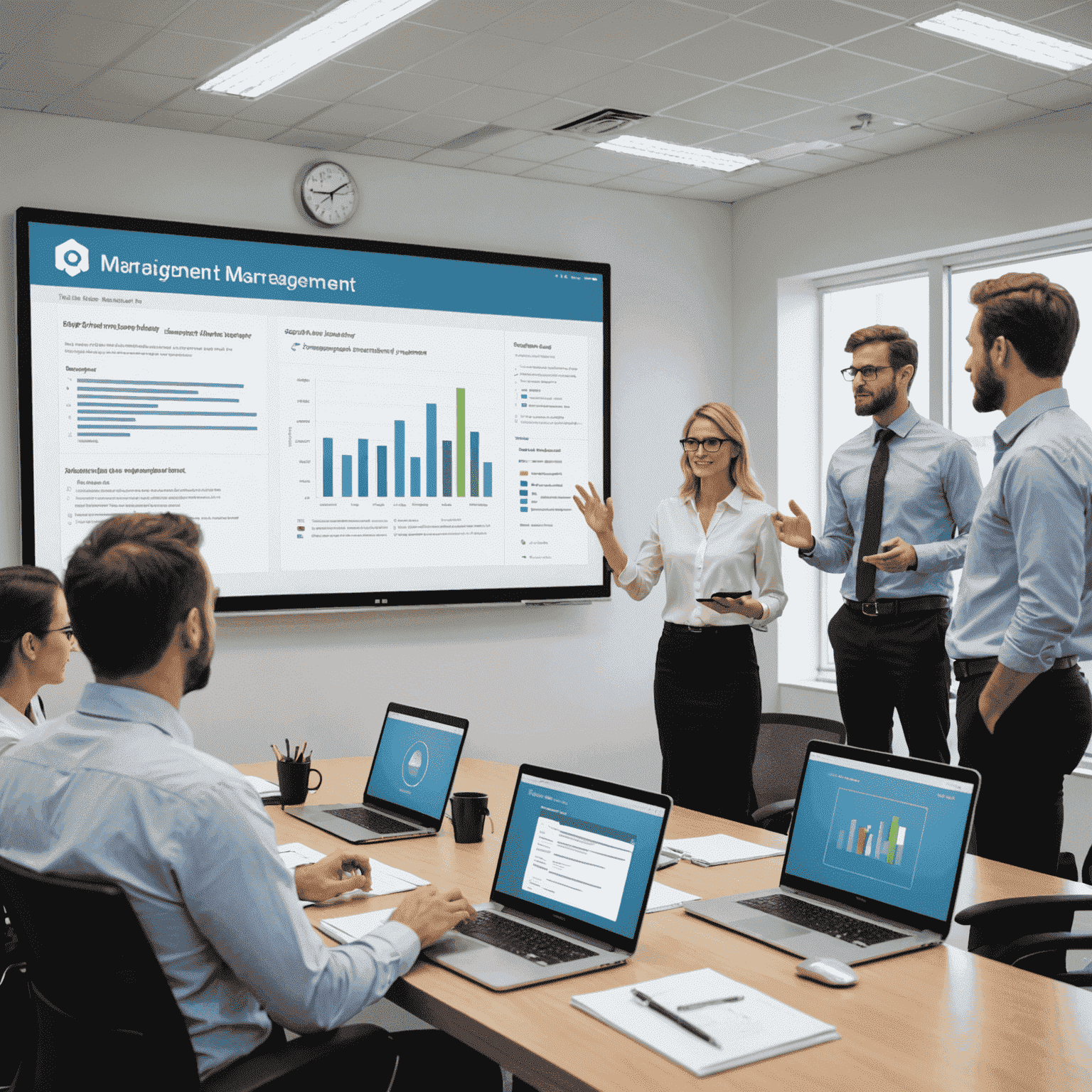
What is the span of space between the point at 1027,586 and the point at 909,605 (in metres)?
1.40

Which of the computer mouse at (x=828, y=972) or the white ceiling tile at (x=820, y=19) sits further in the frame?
the white ceiling tile at (x=820, y=19)

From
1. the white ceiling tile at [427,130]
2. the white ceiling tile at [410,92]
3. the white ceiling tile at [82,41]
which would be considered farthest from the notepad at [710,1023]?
the white ceiling tile at [427,130]

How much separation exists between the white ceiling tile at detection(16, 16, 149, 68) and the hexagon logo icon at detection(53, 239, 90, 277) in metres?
0.72

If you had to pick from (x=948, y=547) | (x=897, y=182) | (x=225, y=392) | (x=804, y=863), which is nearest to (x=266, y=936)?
(x=804, y=863)

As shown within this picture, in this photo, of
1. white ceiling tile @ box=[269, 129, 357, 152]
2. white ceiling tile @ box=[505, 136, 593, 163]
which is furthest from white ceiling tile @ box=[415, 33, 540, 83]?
white ceiling tile @ box=[269, 129, 357, 152]

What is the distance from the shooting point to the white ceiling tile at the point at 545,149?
4.95m

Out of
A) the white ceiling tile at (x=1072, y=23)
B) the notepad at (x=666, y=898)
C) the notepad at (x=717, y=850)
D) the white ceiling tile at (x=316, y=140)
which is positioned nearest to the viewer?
the notepad at (x=666, y=898)

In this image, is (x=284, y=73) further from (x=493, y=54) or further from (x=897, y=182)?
(x=897, y=182)

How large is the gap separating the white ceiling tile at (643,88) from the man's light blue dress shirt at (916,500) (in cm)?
140

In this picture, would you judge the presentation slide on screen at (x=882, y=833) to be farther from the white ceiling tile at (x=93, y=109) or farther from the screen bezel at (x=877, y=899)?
the white ceiling tile at (x=93, y=109)

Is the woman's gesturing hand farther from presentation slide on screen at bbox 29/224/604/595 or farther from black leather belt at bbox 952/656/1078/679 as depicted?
black leather belt at bbox 952/656/1078/679

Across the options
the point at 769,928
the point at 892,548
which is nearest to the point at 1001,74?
the point at 892,548

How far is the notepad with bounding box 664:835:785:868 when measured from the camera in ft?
8.27

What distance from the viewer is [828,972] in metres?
1.80
